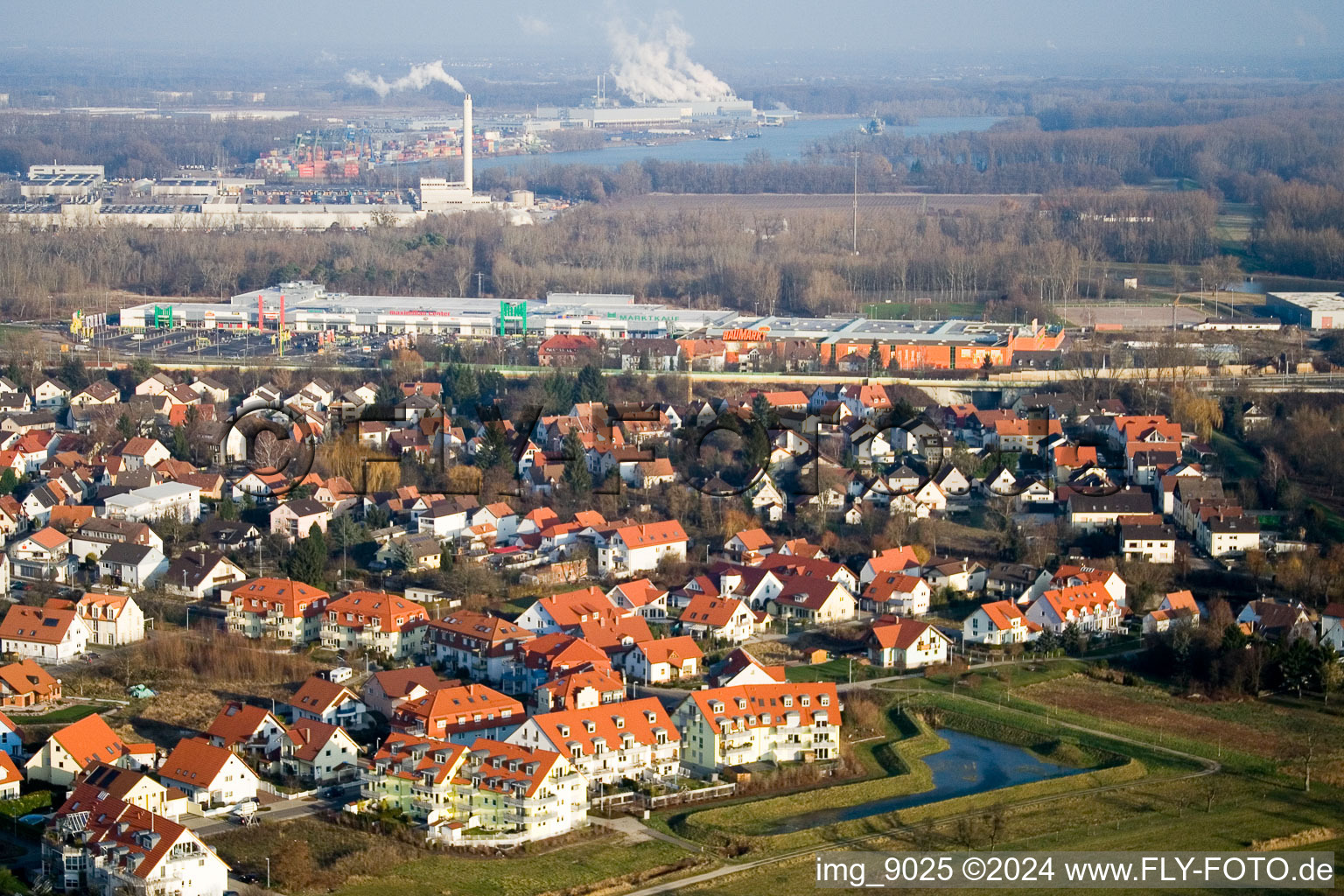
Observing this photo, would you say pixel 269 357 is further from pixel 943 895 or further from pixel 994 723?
pixel 943 895

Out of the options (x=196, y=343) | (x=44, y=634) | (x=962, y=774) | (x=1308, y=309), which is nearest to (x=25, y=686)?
(x=44, y=634)

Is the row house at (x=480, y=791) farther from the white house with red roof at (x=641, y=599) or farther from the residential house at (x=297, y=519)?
the residential house at (x=297, y=519)

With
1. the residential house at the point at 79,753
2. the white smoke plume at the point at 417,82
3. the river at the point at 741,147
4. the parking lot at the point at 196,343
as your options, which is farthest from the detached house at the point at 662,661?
the white smoke plume at the point at 417,82

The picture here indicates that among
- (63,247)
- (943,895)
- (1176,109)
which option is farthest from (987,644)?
(1176,109)

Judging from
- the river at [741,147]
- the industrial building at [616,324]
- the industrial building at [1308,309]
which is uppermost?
the river at [741,147]

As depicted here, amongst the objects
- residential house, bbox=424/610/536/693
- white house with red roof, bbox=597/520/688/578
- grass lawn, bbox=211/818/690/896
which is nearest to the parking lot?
white house with red roof, bbox=597/520/688/578

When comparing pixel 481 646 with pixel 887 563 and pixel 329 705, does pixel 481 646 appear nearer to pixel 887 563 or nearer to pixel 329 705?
pixel 329 705
